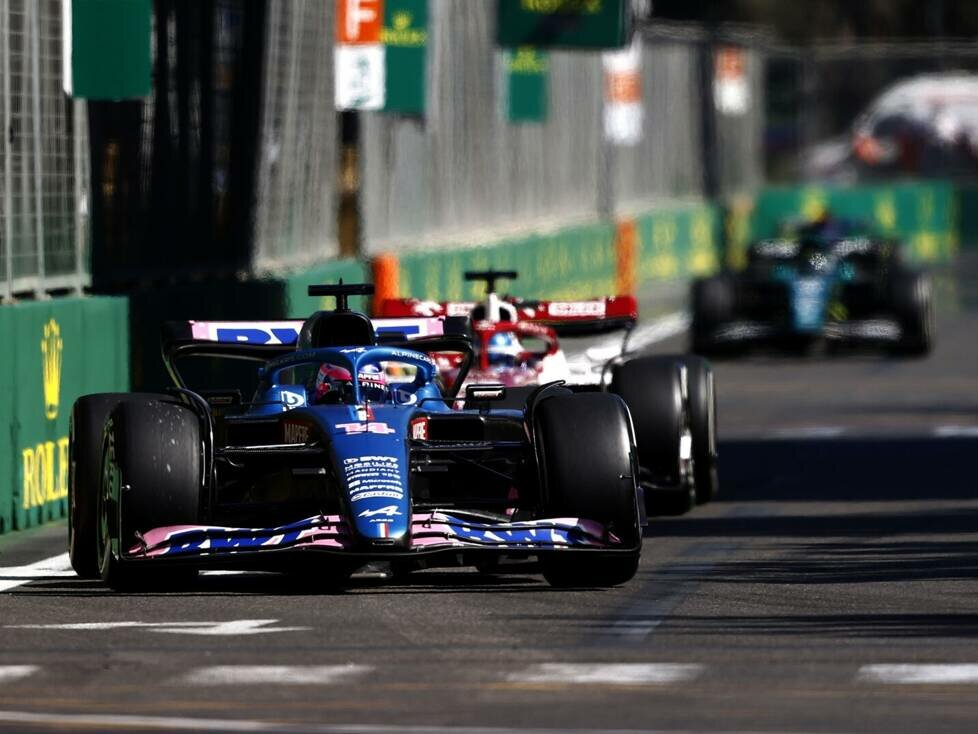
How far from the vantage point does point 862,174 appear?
198 ft

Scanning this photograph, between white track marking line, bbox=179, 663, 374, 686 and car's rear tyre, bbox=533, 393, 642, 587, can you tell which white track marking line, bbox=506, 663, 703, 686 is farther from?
car's rear tyre, bbox=533, 393, 642, 587

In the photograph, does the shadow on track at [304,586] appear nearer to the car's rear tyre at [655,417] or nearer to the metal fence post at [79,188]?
the car's rear tyre at [655,417]

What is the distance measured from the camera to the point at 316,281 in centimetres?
2233

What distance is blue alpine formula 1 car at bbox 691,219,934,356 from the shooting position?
2898 centimetres

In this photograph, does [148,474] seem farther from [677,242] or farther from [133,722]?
[677,242]

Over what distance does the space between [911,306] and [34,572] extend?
1734cm

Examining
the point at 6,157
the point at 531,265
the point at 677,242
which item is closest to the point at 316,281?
the point at 6,157

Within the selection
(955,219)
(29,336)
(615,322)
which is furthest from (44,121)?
(955,219)

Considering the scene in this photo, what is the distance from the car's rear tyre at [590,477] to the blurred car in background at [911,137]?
4787cm

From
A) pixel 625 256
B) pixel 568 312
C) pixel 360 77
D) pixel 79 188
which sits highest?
pixel 360 77

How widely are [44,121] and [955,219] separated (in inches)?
1617

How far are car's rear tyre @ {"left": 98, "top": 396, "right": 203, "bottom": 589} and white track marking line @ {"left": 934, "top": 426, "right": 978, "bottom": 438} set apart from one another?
32.3 ft

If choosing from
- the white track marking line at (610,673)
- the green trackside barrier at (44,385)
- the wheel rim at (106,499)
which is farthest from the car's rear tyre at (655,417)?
the white track marking line at (610,673)

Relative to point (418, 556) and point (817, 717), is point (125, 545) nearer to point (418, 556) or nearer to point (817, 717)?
point (418, 556)
